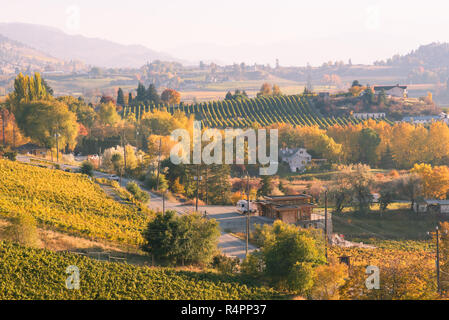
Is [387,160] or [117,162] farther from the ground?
[117,162]

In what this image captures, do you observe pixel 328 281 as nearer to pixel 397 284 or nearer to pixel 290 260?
pixel 290 260

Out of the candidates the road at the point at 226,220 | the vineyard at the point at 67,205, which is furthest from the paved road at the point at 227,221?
the vineyard at the point at 67,205

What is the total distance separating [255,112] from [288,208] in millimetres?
73649

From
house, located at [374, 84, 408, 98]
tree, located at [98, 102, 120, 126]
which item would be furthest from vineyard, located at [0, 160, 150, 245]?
house, located at [374, 84, 408, 98]

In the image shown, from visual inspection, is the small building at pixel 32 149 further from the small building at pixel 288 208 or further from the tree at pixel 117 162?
the small building at pixel 288 208

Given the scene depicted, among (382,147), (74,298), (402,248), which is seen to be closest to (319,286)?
(74,298)

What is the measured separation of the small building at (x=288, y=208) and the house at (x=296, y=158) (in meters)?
30.7

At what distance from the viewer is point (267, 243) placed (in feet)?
90.0

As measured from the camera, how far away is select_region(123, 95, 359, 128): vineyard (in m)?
102

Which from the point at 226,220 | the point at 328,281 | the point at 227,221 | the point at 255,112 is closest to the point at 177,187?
the point at 226,220

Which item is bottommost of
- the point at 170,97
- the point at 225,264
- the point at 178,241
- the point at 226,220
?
the point at 226,220

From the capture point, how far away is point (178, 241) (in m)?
27.6

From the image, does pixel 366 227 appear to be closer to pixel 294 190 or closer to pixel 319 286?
pixel 294 190

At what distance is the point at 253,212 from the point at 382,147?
133 feet
